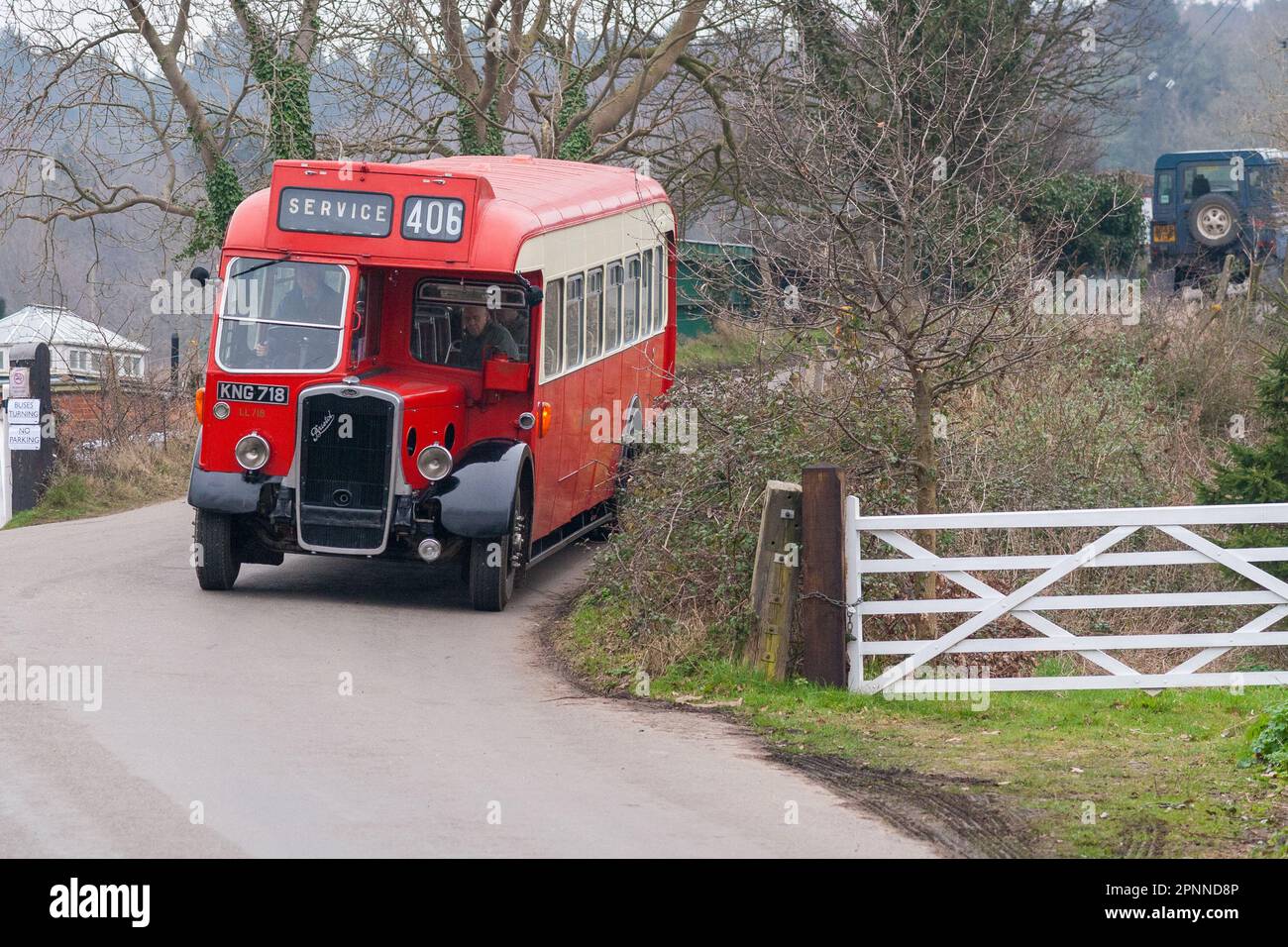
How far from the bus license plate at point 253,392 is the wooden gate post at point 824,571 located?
16.4 ft

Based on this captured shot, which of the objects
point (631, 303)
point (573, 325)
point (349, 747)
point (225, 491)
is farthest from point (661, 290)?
point (349, 747)

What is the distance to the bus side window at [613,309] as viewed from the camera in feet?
54.7

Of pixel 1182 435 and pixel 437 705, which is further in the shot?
pixel 1182 435

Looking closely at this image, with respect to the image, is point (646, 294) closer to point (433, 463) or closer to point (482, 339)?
point (482, 339)

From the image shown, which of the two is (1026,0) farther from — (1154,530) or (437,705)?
(437,705)

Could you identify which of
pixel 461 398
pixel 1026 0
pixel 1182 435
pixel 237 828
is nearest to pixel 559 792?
pixel 237 828

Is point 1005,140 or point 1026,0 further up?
point 1026,0

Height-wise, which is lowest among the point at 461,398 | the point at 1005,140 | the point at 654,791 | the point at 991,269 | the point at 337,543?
the point at 654,791

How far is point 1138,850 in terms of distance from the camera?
6.92 meters

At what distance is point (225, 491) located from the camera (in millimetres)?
13141

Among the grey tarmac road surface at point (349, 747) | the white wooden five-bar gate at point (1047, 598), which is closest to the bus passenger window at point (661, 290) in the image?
the grey tarmac road surface at point (349, 747)

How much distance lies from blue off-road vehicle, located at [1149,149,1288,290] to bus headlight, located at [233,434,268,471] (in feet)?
77.2

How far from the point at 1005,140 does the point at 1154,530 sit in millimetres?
9732
